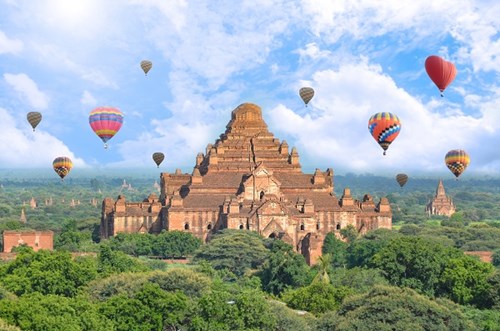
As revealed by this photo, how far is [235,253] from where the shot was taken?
77.2 m

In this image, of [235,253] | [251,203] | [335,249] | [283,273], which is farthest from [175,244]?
[283,273]

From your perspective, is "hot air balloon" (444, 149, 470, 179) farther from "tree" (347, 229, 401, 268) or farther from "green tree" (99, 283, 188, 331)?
"green tree" (99, 283, 188, 331)

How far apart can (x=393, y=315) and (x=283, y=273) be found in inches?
890

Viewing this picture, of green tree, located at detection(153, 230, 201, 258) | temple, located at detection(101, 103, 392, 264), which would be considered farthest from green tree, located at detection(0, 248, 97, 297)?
temple, located at detection(101, 103, 392, 264)

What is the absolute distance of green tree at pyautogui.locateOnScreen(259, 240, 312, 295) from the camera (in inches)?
2724

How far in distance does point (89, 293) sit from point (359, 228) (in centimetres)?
4299

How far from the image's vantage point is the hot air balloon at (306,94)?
95.1m

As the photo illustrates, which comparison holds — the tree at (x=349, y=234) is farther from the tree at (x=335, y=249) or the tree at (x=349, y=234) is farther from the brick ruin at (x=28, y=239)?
the brick ruin at (x=28, y=239)

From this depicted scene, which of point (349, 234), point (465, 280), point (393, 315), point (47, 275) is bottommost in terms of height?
point (393, 315)

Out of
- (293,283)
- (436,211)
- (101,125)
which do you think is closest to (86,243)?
(101,125)

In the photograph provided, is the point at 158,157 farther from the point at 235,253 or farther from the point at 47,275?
the point at 47,275

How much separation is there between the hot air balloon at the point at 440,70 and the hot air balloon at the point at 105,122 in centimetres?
2548

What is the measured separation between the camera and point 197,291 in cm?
5550

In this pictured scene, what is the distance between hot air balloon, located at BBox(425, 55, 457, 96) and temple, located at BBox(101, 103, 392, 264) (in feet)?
51.4
